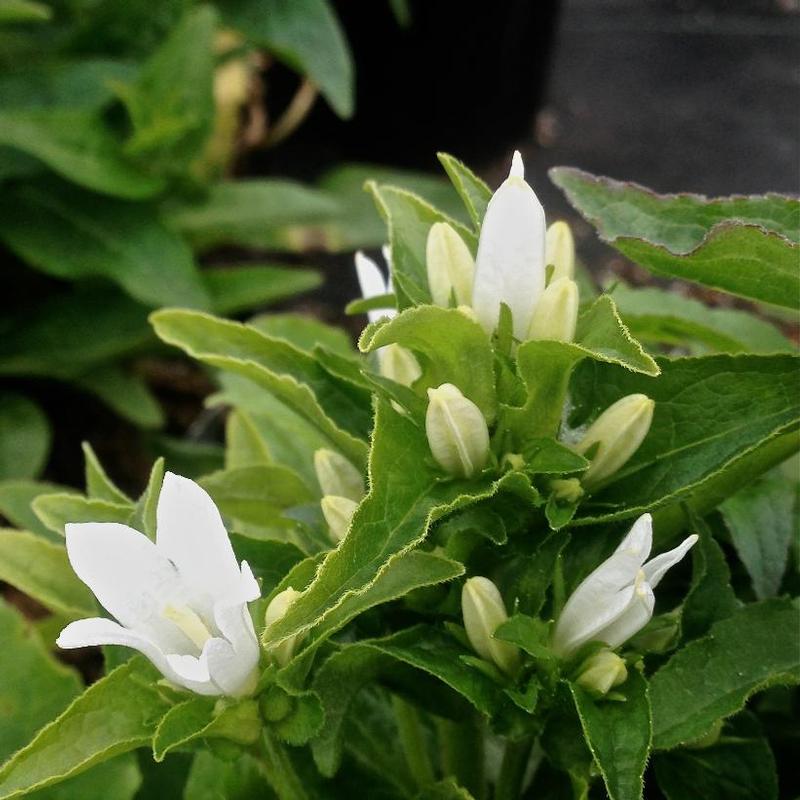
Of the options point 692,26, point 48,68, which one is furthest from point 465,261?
point 692,26

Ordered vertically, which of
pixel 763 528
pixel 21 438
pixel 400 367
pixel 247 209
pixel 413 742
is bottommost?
pixel 21 438

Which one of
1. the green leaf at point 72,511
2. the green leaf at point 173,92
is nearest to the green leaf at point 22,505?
the green leaf at point 72,511

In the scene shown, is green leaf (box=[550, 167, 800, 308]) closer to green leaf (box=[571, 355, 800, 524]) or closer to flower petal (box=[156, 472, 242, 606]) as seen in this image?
green leaf (box=[571, 355, 800, 524])

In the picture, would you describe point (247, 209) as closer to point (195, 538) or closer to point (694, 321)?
point (694, 321)

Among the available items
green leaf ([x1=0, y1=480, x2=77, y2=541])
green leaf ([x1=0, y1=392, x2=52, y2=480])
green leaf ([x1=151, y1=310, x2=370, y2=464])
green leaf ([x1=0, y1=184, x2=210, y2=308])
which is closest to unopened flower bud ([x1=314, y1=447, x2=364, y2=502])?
green leaf ([x1=151, y1=310, x2=370, y2=464])

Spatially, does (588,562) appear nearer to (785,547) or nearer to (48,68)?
(785,547)

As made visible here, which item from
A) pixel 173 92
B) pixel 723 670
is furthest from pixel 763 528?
pixel 173 92

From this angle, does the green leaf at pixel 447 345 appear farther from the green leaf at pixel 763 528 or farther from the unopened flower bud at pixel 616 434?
the green leaf at pixel 763 528
